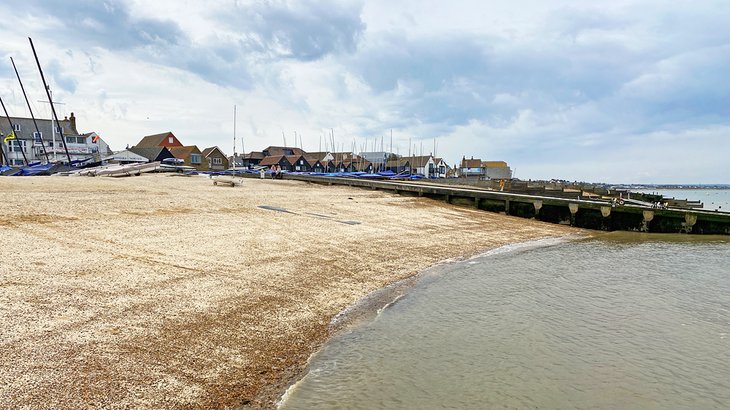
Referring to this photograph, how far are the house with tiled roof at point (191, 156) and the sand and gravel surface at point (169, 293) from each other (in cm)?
7387

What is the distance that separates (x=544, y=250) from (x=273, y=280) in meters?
13.1

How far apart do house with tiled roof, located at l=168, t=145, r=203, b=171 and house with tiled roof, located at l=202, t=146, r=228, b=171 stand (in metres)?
1.66

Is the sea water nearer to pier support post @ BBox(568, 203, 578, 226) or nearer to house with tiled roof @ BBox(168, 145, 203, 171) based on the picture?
pier support post @ BBox(568, 203, 578, 226)

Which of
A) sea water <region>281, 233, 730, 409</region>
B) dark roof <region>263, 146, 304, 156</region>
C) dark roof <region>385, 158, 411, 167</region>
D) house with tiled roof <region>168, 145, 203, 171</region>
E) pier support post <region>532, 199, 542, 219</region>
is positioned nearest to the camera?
sea water <region>281, 233, 730, 409</region>

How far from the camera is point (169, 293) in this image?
7.71 m

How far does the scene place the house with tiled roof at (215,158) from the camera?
91850mm

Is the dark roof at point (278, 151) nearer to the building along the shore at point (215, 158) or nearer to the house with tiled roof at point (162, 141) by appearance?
the building along the shore at point (215, 158)

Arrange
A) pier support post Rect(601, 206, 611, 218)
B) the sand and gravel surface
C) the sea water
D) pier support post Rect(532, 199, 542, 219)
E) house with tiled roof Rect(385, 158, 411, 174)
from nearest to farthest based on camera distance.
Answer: the sand and gravel surface
the sea water
pier support post Rect(601, 206, 611, 218)
pier support post Rect(532, 199, 542, 219)
house with tiled roof Rect(385, 158, 411, 174)

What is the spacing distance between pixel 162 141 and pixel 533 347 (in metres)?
102

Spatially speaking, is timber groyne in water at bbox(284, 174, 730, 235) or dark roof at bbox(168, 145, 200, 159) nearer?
timber groyne in water at bbox(284, 174, 730, 235)

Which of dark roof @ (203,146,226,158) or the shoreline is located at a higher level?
dark roof @ (203,146,226,158)

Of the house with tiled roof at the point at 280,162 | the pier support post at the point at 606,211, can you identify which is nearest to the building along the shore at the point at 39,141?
the house with tiled roof at the point at 280,162

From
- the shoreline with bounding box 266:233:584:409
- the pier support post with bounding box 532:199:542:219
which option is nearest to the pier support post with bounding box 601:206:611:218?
the pier support post with bounding box 532:199:542:219

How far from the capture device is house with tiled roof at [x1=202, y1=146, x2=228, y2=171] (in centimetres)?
9185
